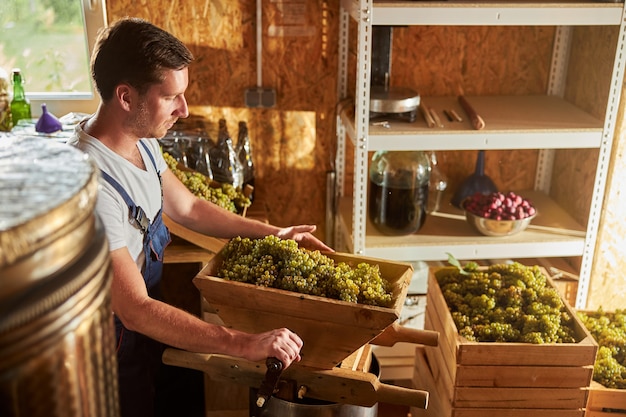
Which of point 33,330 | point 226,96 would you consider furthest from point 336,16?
point 33,330

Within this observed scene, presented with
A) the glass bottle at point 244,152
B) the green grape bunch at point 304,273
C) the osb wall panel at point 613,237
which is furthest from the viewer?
the glass bottle at point 244,152

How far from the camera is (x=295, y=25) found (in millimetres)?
2793

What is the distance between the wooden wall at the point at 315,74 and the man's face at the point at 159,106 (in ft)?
3.39

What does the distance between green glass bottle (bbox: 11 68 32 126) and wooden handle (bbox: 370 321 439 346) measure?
1.83m

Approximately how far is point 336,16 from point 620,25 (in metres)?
1.11

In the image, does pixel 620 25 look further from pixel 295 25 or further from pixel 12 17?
pixel 12 17

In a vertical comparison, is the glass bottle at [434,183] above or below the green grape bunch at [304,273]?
below

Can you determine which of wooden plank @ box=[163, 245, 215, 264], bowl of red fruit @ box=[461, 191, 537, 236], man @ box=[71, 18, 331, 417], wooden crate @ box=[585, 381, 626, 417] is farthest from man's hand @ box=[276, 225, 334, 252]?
wooden crate @ box=[585, 381, 626, 417]

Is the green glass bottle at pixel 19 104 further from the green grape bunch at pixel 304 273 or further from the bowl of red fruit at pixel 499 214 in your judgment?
the bowl of red fruit at pixel 499 214

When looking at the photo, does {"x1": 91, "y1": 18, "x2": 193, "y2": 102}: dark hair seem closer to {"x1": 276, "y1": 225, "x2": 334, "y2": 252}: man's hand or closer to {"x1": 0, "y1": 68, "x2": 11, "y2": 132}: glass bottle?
{"x1": 276, "y1": 225, "x2": 334, "y2": 252}: man's hand

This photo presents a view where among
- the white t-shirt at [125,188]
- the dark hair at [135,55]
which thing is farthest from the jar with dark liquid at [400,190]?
the dark hair at [135,55]

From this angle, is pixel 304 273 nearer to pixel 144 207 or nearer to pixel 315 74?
pixel 144 207

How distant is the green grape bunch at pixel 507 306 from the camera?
2.14m

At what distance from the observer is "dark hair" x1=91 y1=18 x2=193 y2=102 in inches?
67.4
